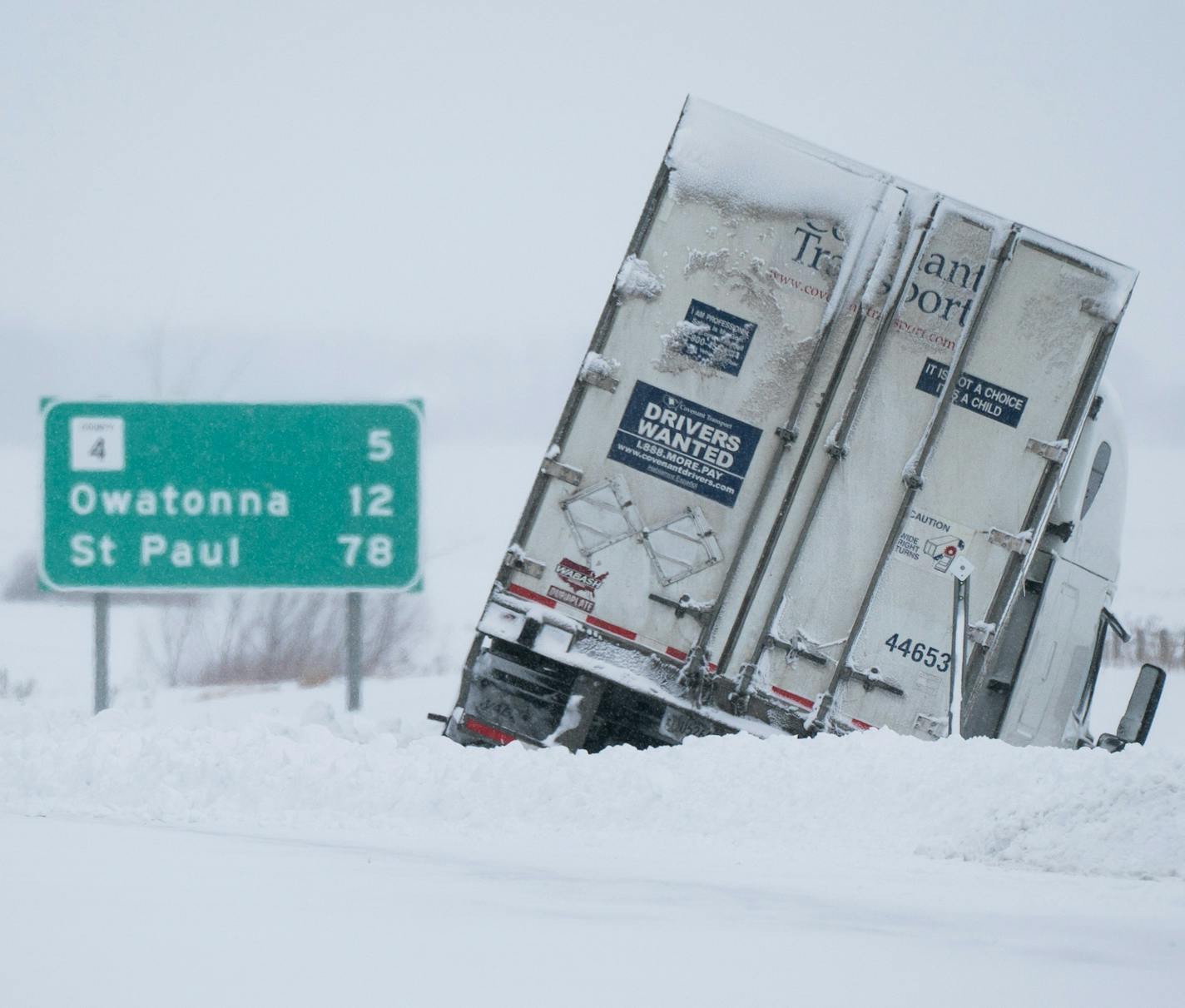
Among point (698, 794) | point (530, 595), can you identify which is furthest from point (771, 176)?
point (698, 794)

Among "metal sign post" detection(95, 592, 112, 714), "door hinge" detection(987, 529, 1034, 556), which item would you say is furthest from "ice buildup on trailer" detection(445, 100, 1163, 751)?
"metal sign post" detection(95, 592, 112, 714)

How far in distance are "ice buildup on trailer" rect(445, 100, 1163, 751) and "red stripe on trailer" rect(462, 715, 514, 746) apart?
1cm

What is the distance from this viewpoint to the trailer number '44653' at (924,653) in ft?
31.8

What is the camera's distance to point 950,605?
31.8 feet

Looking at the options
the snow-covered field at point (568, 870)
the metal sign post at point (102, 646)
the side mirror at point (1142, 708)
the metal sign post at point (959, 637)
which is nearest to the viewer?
the snow-covered field at point (568, 870)

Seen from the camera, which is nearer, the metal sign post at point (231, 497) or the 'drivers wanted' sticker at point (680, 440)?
the 'drivers wanted' sticker at point (680, 440)

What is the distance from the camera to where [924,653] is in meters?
9.70

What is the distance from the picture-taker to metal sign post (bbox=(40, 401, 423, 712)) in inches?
498

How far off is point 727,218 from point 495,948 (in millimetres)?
5483

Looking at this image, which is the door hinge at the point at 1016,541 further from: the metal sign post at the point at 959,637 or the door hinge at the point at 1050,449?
the door hinge at the point at 1050,449

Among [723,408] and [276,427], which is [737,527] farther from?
[276,427]

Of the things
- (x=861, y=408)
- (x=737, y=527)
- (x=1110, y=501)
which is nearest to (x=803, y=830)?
(x=737, y=527)

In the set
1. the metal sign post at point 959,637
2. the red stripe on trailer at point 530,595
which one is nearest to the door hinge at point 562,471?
the red stripe on trailer at point 530,595

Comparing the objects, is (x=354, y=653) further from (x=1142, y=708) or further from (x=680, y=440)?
(x=1142, y=708)
